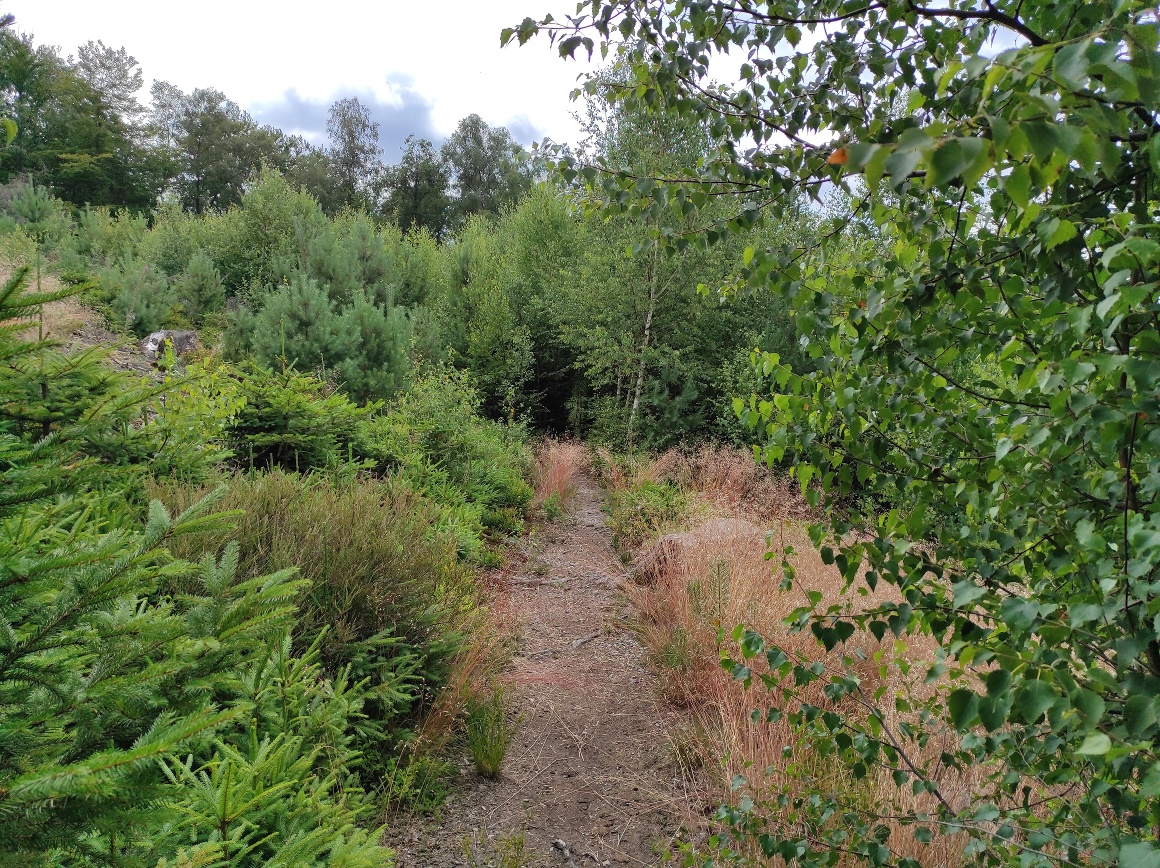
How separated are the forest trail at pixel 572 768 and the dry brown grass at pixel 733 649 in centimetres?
26

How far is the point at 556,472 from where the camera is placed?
31.2ft

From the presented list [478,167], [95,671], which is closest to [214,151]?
[478,167]

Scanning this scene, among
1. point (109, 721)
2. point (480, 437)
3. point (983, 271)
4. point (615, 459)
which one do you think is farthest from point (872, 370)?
point (615, 459)

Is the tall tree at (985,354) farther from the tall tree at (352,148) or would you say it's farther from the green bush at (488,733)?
the tall tree at (352,148)

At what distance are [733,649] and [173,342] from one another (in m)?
10.1

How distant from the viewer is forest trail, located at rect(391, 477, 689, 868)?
9.08ft

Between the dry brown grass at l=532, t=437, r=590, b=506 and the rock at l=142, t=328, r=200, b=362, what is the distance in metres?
5.79

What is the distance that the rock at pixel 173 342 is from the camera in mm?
9209

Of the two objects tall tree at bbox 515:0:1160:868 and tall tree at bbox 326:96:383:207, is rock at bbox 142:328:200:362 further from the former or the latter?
tall tree at bbox 326:96:383:207

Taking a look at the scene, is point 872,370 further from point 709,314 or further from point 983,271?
point 709,314

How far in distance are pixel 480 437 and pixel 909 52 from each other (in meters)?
7.14

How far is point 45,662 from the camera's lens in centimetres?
99

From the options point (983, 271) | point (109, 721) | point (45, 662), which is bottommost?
point (109, 721)

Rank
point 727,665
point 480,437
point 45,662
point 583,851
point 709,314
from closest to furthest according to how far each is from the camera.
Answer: point 45,662
point 727,665
point 583,851
point 480,437
point 709,314
